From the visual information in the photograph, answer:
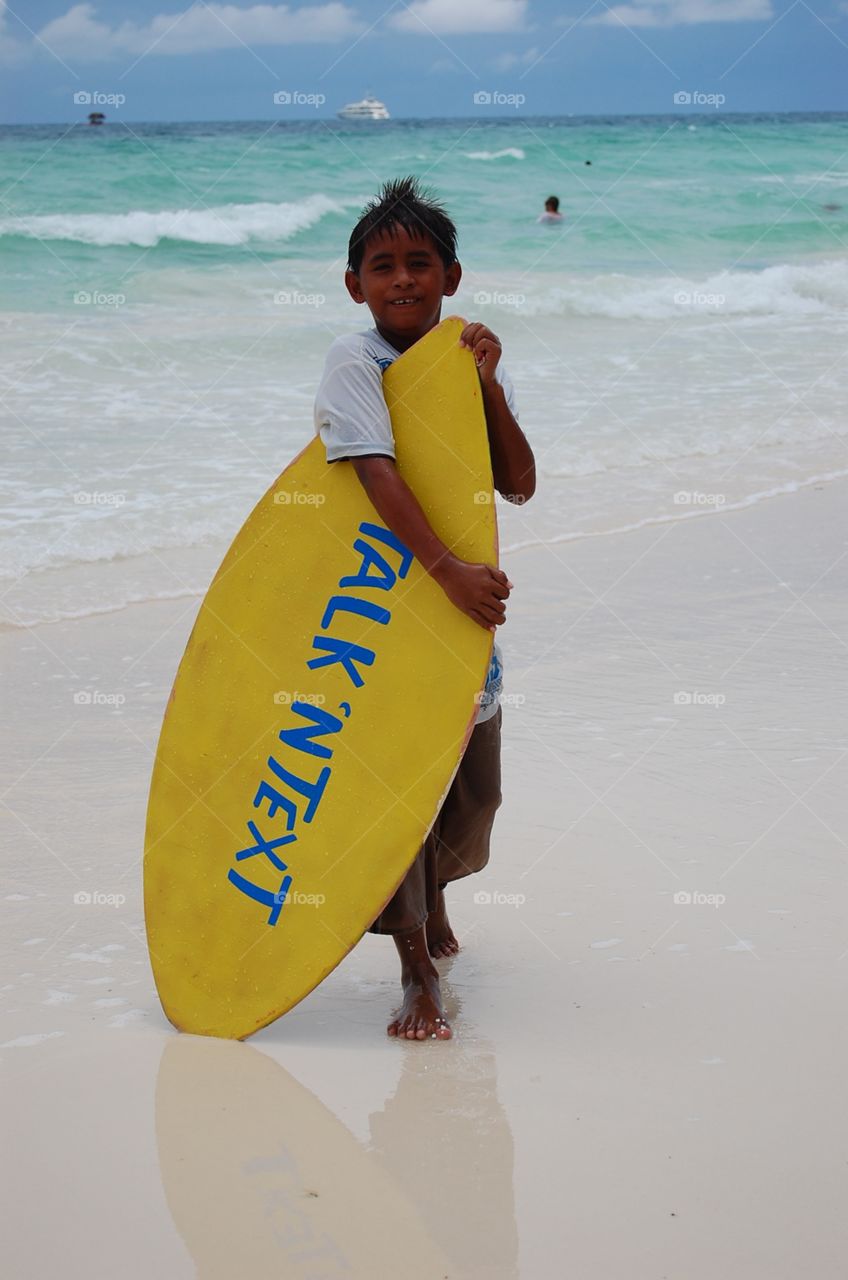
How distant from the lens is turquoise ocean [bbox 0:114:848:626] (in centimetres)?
573

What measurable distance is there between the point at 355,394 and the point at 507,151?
836 inches

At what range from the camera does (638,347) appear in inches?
384

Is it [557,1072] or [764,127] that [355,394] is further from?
[764,127]

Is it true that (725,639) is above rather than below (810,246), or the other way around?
below

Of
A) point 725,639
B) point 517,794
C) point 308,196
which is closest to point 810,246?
point 308,196

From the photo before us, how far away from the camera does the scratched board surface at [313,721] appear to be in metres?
2.20
